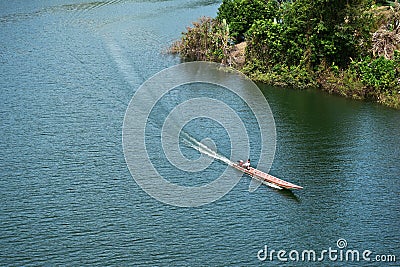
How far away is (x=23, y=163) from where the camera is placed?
38.0 metres

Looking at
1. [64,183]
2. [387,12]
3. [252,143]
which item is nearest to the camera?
[64,183]

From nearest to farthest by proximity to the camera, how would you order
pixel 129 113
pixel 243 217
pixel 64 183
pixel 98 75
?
1. pixel 243 217
2. pixel 64 183
3. pixel 129 113
4. pixel 98 75

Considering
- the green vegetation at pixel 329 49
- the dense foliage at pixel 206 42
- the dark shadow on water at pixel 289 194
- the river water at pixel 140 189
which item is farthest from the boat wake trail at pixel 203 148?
the dense foliage at pixel 206 42

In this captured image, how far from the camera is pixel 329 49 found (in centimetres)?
5222

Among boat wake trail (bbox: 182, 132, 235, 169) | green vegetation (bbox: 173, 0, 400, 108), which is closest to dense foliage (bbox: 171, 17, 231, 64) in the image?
green vegetation (bbox: 173, 0, 400, 108)

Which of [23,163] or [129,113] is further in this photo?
[129,113]

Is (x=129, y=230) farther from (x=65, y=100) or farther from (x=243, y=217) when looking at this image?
(x=65, y=100)

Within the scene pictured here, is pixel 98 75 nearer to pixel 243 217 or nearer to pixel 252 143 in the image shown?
pixel 252 143

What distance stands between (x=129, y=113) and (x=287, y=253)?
19.0 metres

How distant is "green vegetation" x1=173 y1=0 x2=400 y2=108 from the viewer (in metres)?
50.3

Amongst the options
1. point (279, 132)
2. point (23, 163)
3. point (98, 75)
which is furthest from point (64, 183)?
point (98, 75)

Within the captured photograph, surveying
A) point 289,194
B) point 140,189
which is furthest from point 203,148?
point 289,194

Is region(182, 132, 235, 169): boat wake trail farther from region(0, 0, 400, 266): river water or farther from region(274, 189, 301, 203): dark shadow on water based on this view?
region(274, 189, 301, 203): dark shadow on water

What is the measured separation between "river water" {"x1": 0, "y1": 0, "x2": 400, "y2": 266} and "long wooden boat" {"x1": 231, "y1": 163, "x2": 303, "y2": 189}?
502 millimetres
